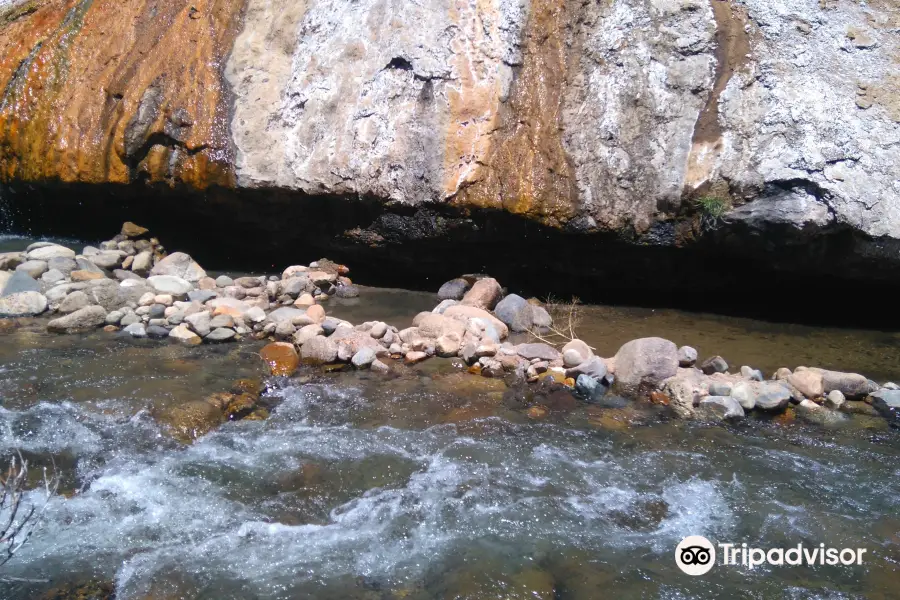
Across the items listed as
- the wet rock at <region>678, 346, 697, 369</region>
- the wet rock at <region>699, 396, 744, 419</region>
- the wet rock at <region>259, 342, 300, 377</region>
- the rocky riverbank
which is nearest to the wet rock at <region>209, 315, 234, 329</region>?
the rocky riverbank

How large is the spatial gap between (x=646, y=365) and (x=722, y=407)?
55cm

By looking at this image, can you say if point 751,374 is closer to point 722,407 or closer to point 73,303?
point 722,407

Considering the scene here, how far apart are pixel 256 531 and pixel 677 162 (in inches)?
166

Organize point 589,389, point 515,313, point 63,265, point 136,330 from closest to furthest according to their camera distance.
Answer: point 589,389 < point 136,330 < point 515,313 < point 63,265

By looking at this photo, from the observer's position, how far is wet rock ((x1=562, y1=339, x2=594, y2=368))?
16.6ft

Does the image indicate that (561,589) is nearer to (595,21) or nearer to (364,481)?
(364,481)

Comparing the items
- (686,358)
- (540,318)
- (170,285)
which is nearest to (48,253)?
(170,285)

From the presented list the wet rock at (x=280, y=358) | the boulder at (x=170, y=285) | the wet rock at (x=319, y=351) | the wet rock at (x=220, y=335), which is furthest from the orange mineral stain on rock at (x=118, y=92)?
the wet rock at (x=319, y=351)

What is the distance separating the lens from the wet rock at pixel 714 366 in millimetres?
5055

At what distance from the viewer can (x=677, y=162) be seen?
5742 mm

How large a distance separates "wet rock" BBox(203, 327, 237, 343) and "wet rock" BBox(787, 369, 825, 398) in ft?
13.5

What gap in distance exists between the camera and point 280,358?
5242 mm

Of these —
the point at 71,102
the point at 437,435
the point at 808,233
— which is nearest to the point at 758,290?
the point at 808,233

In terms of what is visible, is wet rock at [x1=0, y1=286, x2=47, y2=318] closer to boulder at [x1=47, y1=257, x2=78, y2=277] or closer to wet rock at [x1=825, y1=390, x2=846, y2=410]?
boulder at [x1=47, y1=257, x2=78, y2=277]
